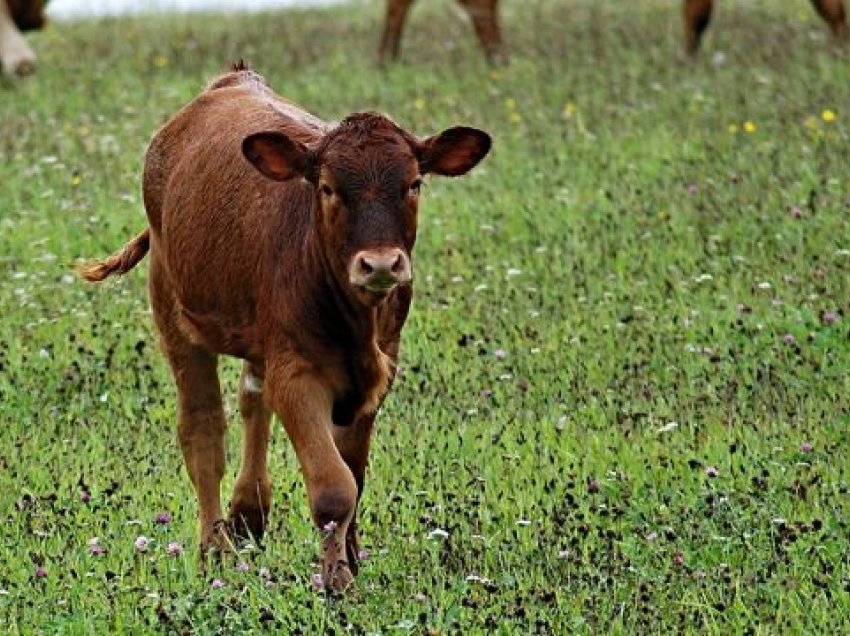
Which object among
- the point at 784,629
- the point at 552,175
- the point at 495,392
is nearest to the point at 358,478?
the point at 784,629

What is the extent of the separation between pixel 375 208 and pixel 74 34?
49.2 feet

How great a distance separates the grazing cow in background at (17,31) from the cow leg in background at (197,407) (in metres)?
9.29

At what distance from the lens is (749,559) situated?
22.1 ft

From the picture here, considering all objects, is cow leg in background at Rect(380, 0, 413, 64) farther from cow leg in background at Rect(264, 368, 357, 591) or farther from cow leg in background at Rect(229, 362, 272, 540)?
cow leg in background at Rect(264, 368, 357, 591)

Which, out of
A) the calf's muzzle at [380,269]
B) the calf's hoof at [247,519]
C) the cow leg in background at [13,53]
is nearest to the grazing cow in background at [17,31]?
the cow leg in background at [13,53]

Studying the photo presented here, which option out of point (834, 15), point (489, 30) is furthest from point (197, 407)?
point (834, 15)

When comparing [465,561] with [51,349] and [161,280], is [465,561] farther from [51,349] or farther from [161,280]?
[51,349]

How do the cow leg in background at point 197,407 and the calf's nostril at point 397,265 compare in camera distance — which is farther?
the cow leg in background at point 197,407

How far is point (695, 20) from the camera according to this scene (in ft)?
56.6

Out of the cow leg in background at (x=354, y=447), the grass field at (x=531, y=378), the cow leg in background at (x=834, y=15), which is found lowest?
the cow leg in background at (x=834, y=15)

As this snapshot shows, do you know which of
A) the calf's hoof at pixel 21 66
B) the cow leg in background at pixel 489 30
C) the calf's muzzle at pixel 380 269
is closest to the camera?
the calf's muzzle at pixel 380 269

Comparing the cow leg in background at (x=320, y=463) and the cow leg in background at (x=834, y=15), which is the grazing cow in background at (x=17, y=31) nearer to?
the cow leg in background at (x=834, y=15)

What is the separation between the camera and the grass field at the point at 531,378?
6535mm

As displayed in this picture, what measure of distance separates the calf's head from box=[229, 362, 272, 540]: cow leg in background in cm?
99
